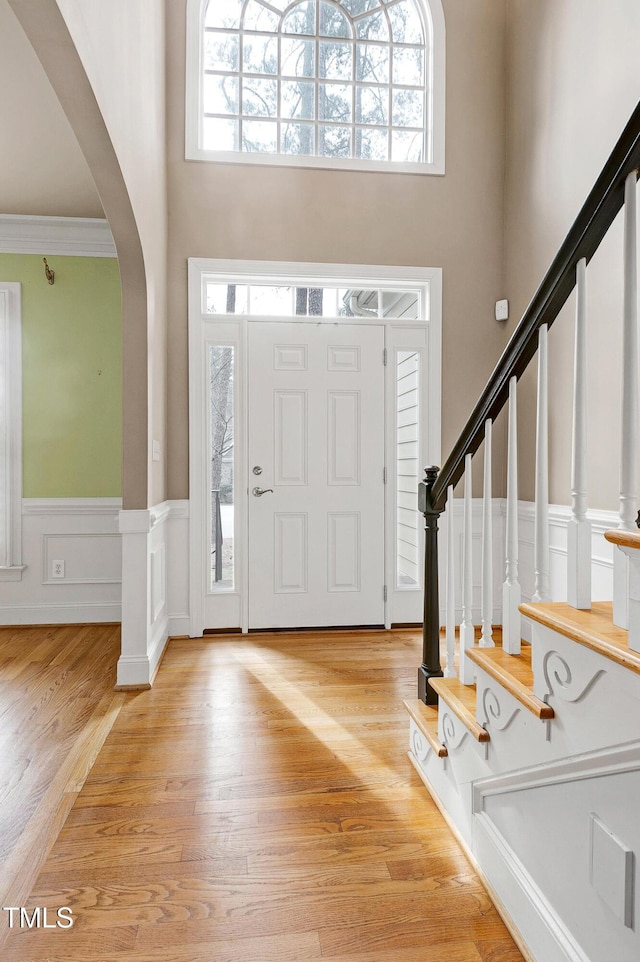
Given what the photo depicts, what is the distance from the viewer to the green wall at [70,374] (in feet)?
12.3

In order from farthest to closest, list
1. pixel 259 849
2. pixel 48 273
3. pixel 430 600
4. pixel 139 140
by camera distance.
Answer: pixel 48 273, pixel 139 140, pixel 430 600, pixel 259 849

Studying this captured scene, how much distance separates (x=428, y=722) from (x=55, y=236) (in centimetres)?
371

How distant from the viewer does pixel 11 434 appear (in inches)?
148

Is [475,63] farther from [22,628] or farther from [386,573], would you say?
[22,628]

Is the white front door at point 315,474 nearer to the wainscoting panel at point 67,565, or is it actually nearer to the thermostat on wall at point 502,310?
the thermostat on wall at point 502,310

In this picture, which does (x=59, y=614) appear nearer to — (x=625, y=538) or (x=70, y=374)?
(x=70, y=374)

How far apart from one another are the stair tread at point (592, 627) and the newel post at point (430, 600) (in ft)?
2.44

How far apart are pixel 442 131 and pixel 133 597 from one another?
3335 mm

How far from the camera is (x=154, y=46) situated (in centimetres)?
296

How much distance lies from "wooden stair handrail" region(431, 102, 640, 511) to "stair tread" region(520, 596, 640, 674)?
0.58 metres

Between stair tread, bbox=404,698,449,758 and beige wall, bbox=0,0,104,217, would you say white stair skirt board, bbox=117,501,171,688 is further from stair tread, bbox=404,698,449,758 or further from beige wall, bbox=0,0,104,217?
beige wall, bbox=0,0,104,217

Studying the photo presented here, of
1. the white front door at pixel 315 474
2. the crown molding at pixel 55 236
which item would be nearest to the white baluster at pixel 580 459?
the white front door at pixel 315 474

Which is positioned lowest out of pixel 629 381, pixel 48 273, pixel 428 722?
pixel 428 722
